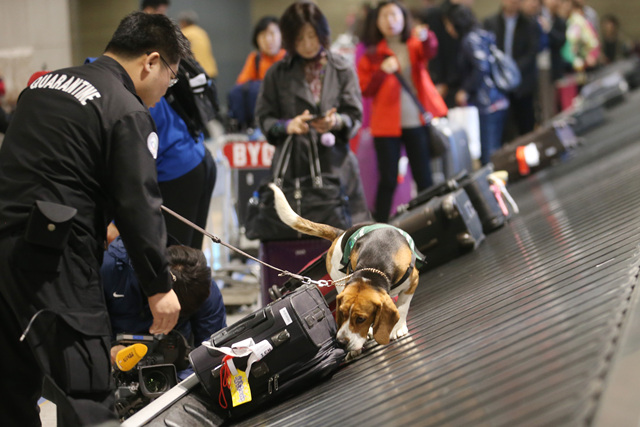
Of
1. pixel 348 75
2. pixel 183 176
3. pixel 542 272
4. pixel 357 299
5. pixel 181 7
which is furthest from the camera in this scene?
pixel 181 7

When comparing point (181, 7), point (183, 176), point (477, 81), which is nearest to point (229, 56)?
point (181, 7)

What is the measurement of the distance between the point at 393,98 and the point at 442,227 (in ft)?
5.52

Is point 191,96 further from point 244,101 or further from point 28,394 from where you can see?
point 244,101

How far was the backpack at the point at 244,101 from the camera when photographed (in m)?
7.23

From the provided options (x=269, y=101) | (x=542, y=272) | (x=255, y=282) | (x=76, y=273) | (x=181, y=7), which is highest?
(x=181, y=7)

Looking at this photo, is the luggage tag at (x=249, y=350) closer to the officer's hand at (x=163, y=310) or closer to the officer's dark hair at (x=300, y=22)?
the officer's hand at (x=163, y=310)

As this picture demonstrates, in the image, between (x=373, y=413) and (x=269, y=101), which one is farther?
(x=269, y=101)

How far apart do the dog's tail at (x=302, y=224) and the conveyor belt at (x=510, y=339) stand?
1.89 feet

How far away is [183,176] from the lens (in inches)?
162

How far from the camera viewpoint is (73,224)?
8.18 ft

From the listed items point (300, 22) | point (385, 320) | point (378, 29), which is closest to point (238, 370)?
point (385, 320)

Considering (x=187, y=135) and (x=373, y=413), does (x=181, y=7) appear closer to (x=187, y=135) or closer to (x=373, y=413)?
(x=187, y=135)

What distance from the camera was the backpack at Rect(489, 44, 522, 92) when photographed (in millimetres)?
8609

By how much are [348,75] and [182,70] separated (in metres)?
1.07
